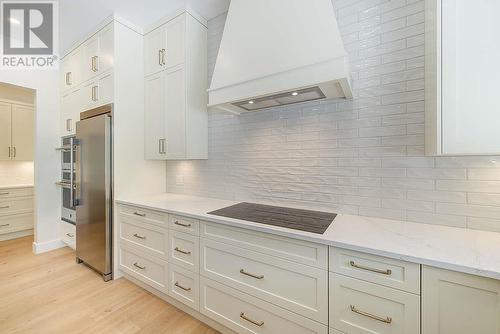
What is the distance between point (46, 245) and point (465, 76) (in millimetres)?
4568

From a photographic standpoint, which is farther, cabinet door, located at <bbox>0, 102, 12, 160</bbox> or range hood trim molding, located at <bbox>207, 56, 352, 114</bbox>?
cabinet door, located at <bbox>0, 102, 12, 160</bbox>

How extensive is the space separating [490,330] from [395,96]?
1.27 m

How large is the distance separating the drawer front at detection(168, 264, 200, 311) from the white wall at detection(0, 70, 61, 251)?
8.09 feet

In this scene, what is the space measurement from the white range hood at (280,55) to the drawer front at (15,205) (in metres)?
4.02

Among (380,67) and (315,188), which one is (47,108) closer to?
(315,188)

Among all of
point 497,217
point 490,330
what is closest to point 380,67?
point 497,217

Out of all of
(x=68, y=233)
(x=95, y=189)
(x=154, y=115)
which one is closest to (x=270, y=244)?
(x=154, y=115)

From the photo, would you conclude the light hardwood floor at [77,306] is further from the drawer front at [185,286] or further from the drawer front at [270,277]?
the drawer front at [270,277]

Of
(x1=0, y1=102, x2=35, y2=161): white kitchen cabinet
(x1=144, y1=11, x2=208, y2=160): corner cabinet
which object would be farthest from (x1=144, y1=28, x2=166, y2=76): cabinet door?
(x1=0, y1=102, x2=35, y2=161): white kitchen cabinet

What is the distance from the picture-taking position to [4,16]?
2.22 meters

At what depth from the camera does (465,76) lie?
3.38ft

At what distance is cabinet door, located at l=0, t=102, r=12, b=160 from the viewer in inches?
142

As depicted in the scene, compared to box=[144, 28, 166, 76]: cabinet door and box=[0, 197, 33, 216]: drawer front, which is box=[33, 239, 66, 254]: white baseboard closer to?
box=[0, 197, 33, 216]: drawer front

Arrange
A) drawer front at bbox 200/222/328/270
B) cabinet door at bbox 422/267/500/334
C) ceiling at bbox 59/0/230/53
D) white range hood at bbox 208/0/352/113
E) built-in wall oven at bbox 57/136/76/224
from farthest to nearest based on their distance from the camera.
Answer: built-in wall oven at bbox 57/136/76/224, ceiling at bbox 59/0/230/53, white range hood at bbox 208/0/352/113, drawer front at bbox 200/222/328/270, cabinet door at bbox 422/267/500/334
